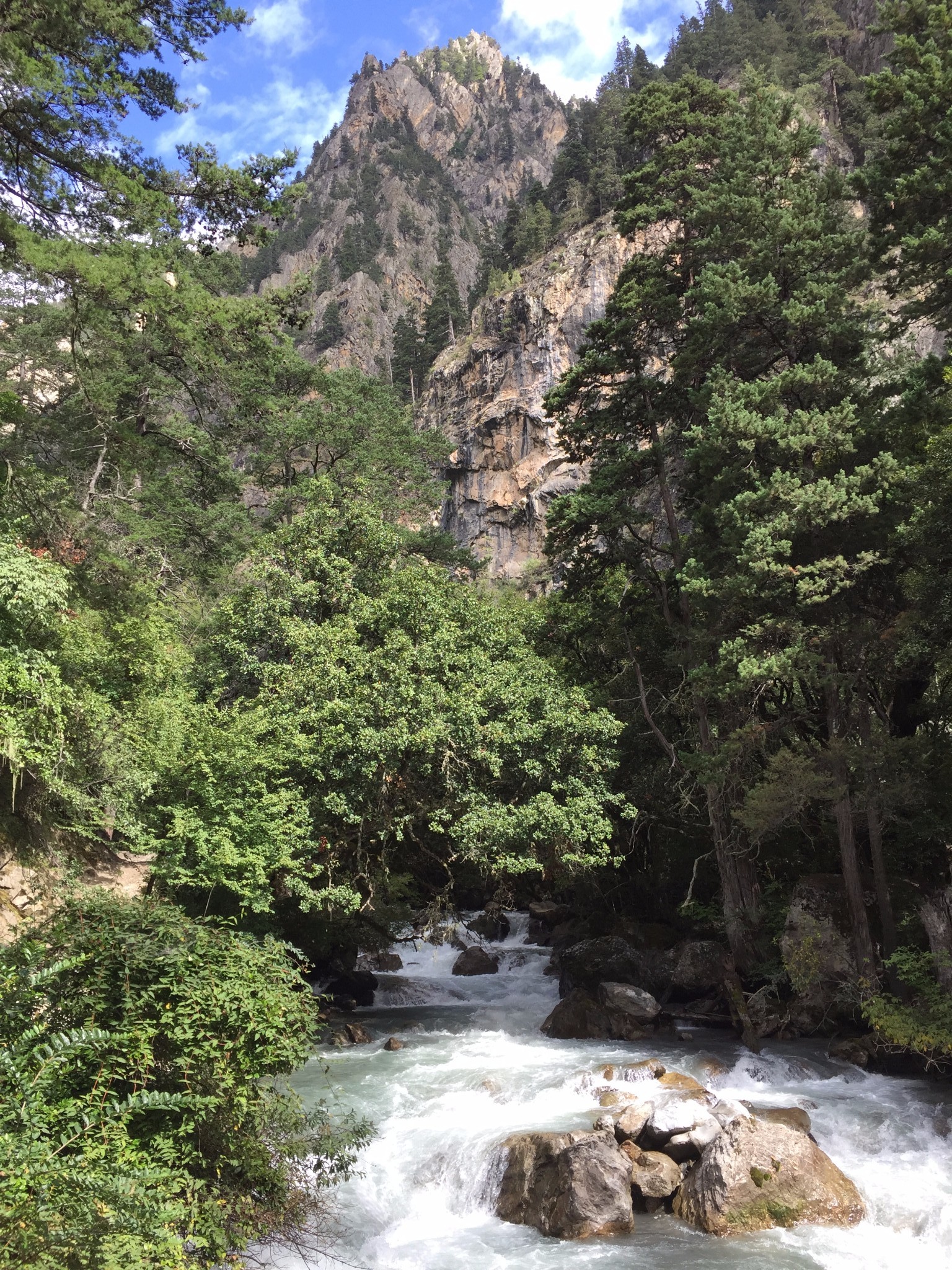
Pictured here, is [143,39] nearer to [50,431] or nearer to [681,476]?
[50,431]

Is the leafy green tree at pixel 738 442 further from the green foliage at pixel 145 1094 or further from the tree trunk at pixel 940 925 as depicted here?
the green foliage at pixel 145 1094

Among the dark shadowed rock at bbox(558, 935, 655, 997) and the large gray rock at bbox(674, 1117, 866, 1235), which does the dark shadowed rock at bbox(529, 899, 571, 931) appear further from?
the large gray rock at bbox(674, 1117, 866, 1235)

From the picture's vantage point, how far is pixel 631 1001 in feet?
56.1

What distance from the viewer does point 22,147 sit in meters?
9.76

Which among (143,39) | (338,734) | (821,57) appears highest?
(821,57)

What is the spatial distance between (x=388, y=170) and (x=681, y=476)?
127 meters

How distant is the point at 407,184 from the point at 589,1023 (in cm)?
13064

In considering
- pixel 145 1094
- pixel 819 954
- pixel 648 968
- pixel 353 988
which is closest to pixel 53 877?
pixel 145 1094

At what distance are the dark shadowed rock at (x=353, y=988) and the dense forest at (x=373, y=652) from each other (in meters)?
0.60

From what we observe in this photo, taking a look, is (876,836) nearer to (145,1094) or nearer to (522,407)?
(145,1094)

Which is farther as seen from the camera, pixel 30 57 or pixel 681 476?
pixel 681 476

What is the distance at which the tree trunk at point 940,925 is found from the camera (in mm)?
13141

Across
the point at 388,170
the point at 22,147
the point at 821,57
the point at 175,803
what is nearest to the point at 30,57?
the point at 22,147

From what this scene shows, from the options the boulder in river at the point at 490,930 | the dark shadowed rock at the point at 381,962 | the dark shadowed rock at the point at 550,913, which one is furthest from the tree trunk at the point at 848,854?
the dark shadowed rock at the point at 381,962
